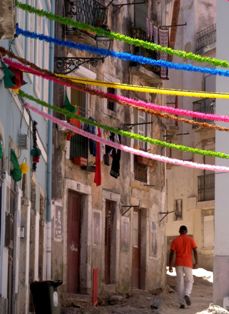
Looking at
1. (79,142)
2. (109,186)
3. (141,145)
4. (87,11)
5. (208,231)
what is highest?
(87,11)

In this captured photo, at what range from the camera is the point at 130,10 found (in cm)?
3306

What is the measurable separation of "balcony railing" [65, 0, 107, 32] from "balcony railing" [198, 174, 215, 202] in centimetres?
1570

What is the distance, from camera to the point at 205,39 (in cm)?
4572

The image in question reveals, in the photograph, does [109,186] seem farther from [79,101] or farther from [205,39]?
[205,39]

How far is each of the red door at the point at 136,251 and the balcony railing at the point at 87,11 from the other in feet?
22.6

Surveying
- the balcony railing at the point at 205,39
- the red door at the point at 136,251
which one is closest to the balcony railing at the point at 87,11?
the red door at the point at 136,251

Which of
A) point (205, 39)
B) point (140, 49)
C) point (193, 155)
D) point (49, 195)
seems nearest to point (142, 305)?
point (49, 195)

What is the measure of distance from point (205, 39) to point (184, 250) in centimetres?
2441

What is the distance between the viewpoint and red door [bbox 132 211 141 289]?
32.5 metres

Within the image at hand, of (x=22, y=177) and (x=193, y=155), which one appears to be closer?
(x=22, y=177)

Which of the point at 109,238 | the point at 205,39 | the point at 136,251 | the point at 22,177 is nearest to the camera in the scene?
the point at 22,177

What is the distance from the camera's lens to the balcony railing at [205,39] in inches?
1773

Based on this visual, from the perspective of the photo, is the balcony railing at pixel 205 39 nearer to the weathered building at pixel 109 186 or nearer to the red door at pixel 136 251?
the weathered building at pixel 109 186

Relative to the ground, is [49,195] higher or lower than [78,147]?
lower
